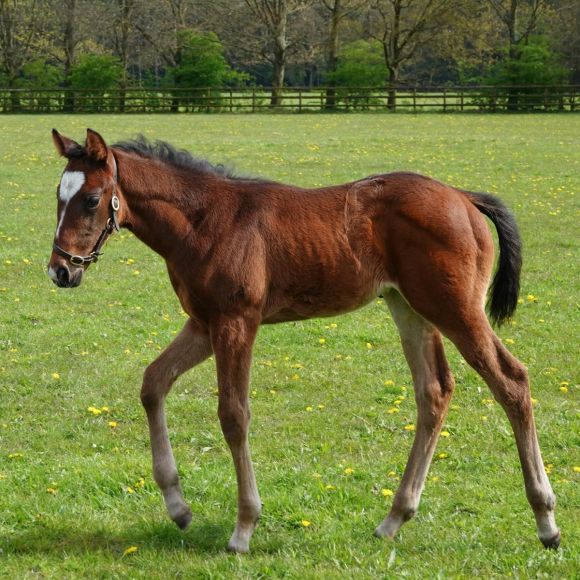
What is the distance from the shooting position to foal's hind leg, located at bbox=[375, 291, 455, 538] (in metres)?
5.21

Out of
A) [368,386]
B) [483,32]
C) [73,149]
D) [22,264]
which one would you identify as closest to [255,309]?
[73,149]

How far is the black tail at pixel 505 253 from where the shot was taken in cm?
532

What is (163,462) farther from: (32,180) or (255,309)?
(32,180)

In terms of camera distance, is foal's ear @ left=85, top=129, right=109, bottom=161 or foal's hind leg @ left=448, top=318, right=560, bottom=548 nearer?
foal's ear @ left=85, top=129, right=109, bottom=161

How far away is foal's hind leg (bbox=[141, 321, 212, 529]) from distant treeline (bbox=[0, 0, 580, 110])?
42456mm

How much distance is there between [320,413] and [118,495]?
2091 millimetres

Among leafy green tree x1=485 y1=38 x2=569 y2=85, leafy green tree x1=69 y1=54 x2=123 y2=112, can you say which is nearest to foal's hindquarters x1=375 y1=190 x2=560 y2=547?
leafy green tree x1=485 y1=38 x2=569 y2=85

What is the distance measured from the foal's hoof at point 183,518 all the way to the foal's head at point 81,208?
4.63ft

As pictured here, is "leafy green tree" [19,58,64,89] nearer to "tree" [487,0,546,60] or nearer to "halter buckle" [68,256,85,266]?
"tree" [487,0,546,60]

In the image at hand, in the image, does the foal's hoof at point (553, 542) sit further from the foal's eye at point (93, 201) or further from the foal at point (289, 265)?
the foal's eye at point (93, 201)

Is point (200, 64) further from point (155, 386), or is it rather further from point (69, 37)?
point (155, 386)

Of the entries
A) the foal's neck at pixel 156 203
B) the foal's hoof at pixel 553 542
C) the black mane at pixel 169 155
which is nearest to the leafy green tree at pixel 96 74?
the black mane at pixel 169 155

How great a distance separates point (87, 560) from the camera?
4.87m

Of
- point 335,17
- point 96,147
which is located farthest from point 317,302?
point 335,17
